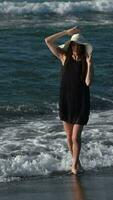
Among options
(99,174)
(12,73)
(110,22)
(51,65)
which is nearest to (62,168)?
(99,174)

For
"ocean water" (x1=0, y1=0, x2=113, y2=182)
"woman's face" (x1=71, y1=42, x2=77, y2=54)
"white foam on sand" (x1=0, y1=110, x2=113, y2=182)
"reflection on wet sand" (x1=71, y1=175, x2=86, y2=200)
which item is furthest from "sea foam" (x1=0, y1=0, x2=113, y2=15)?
"reflection on wet sand" (x1=71, y1=175, x2=86, y2=200)

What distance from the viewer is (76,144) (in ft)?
30.1

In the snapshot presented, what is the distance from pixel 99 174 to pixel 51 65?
388 inches

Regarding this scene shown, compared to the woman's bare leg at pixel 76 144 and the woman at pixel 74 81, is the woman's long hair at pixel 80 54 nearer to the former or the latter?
the woman at pixel 74 81

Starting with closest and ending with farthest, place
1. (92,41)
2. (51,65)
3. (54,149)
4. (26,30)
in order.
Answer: (54,149) → (51,65) → (92,41) → (26,30)

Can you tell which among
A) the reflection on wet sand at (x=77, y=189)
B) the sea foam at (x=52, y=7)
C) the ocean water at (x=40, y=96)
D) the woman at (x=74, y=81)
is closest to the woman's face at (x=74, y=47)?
the woman at (x=74, y=81)

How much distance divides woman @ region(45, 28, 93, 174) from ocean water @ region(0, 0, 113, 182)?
72cm

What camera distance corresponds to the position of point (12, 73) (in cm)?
1775

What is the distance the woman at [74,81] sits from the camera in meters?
8.91

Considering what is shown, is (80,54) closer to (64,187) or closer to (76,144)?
(76,144)

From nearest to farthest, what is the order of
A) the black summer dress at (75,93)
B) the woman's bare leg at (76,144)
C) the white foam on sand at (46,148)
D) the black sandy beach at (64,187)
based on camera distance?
the black sandy beach at (64,187)
the black summer dress at (75,93)
the woman's bare leg at (76,144)
the white foam on sand at (46,148)

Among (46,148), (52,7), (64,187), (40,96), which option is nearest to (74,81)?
(64,187)

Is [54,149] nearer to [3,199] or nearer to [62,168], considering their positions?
[62,168]

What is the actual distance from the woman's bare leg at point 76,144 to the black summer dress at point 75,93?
0.08m
